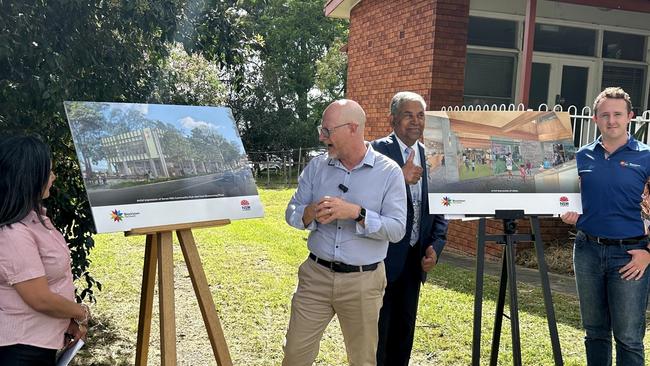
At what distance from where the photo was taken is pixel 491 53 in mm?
10203

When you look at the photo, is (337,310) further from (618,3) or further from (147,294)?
(618,3)

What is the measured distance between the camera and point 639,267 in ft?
11.5

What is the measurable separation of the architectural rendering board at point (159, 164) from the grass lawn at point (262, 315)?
1.81 meters

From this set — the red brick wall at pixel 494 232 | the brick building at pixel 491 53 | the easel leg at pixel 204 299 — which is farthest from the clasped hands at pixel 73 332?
the brick building at pixel 491 53

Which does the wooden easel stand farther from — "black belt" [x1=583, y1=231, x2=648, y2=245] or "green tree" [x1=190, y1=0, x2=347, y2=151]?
"green tree" [x1=190, y1=0, x2=347, y2=151]

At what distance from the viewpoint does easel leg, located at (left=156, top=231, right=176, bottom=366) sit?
10.5 feet

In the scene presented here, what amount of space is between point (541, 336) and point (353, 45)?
823 centimetres

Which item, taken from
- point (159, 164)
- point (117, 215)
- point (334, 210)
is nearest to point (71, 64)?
point (159, 164)

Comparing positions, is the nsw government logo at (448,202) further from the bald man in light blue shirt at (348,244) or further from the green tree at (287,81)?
the green tree at (287,81)

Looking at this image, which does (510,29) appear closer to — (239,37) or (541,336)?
(541,336)

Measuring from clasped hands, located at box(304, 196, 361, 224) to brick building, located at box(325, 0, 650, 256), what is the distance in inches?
229

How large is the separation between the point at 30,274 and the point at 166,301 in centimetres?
90

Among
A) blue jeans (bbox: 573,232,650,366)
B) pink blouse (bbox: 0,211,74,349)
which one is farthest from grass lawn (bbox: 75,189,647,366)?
pink blouse (bbox: 0,211,74,349)

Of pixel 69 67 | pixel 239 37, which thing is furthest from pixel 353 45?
pixel 69 67
